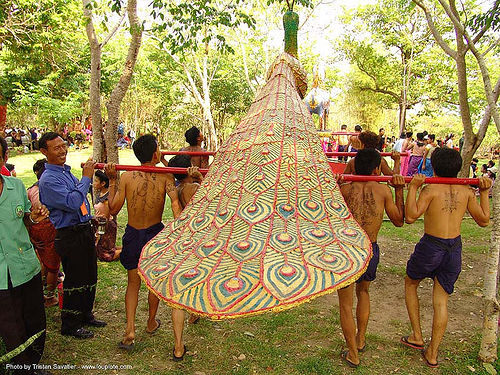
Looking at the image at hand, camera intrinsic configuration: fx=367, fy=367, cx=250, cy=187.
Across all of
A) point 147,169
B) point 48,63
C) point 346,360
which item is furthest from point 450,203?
point 48,63

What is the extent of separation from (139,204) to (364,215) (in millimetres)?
1884

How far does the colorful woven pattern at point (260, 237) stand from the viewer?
4.52ft

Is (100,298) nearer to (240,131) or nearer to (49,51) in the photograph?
(240,131)

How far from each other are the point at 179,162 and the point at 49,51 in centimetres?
809

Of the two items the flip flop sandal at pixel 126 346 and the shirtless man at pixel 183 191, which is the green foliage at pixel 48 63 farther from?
the flip flop sandal at pixel 126 346

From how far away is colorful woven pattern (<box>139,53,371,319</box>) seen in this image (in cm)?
138

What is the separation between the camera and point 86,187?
3086mm

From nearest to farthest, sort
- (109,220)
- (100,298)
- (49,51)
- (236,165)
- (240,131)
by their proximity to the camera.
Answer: (236,165), (240,131), (100,298), (109,220), (49,51)

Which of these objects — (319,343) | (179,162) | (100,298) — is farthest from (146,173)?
(319,343)

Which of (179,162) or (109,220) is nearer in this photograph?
(179,162)

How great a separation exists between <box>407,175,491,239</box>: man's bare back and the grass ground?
113 cm

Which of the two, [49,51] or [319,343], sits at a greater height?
[49,51]

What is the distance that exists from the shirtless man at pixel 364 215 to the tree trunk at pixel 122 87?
3634mm

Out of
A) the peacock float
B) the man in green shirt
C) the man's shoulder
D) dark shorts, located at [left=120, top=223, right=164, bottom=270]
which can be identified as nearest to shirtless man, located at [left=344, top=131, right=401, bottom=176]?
the peacock float
